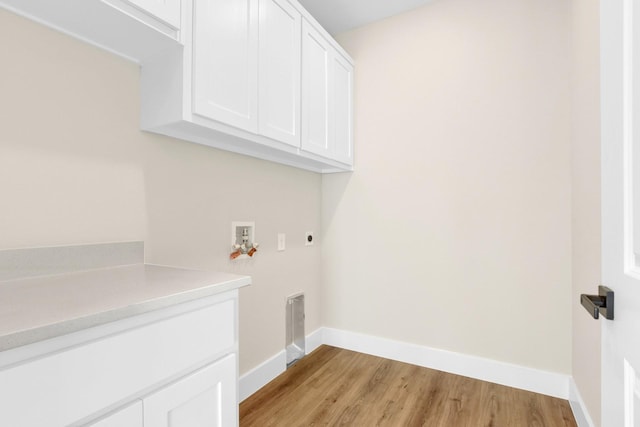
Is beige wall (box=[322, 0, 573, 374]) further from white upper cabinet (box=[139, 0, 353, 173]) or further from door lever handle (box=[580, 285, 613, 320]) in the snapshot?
door lever handle (box=[580, 285, 613, 320])

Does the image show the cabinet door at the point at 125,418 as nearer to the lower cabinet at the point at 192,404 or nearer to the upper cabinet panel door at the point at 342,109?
the lower cabinet at the point at 192,404

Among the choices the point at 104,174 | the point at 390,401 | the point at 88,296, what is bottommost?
the point at 390,401

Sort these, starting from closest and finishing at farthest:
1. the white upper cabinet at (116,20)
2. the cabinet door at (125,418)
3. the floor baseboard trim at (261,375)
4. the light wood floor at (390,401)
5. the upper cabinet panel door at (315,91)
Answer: the cabinet door at (125,418)
the white upper cabinet at (116,20)
the light wood floor at (390,401)
the floor baseboard trim at (261,375)
the upper cabinet panel door at (315,91)

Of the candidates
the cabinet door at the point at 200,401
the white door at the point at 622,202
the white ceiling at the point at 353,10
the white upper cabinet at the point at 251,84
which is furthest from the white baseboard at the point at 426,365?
the white ceiling at the point at 353,10

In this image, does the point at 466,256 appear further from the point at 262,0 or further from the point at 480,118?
the point at 262,0

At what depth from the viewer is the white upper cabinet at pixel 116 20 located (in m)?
0.95

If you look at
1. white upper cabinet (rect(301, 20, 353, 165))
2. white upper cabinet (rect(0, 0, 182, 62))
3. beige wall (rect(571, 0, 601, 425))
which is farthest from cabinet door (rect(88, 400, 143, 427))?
beige wall (rect(571, 0, 601, 425))

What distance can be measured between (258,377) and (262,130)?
144 cm

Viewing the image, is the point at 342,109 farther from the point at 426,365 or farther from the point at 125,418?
the point at 125,418

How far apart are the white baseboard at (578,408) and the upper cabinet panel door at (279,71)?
1965 millimetres

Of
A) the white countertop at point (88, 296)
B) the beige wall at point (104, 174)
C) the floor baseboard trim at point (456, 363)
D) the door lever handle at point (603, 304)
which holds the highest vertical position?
the beige wall at point (104, 174)

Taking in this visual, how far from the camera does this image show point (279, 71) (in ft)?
5.36

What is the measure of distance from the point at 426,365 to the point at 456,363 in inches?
7.9

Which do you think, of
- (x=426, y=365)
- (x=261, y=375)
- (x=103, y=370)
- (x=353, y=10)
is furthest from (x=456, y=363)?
(x=353, y=10)
